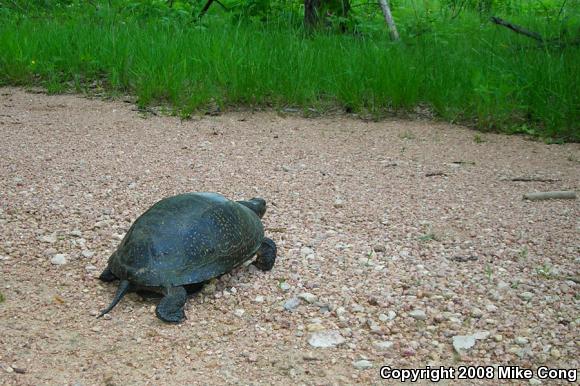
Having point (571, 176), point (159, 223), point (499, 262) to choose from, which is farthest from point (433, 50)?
point (159, 223)

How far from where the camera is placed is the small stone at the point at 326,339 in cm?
263

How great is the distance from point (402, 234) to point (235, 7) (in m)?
6.18

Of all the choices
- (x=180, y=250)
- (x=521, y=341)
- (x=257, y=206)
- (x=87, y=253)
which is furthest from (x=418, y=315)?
(x=87, y=253)

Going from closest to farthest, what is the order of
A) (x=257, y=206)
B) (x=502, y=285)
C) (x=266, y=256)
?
(x=502, y=285) < (x=266, y=256) < (x=257, y=206)

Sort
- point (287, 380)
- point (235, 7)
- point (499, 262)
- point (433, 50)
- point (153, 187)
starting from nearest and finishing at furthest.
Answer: point (287, 380)
point (499, 262)
point (153, 187)
point (433, 50)
point (235, 7)

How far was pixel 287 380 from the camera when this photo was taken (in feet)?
7.91

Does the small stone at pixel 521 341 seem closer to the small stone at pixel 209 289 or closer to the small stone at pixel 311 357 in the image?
the small stone at pixel 311 357

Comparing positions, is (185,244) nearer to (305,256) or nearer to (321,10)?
(305,256)

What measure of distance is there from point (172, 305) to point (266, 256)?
628 millimetres

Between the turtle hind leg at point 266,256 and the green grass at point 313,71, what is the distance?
3006 millimetres

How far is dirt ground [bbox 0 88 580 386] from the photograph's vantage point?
8.35 feet

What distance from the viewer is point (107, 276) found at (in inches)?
121

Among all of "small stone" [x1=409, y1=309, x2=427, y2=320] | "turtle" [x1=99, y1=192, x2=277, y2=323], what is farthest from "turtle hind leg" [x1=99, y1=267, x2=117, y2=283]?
"small stone" [x1=409, y1=309, x2=427, y2=320]

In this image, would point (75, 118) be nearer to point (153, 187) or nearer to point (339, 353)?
point (153, 187)
